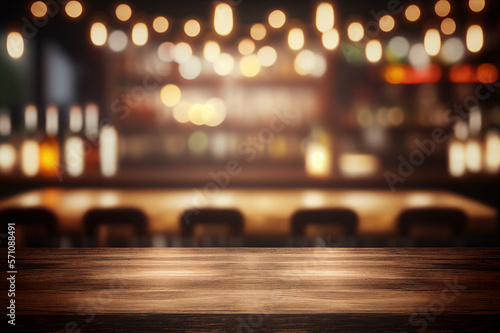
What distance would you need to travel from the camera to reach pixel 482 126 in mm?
4961

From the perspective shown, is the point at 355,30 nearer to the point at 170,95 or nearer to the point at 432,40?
the point at 432,40

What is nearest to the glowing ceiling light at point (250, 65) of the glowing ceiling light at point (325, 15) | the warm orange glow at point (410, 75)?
the warm orange glow at point (410, 75)

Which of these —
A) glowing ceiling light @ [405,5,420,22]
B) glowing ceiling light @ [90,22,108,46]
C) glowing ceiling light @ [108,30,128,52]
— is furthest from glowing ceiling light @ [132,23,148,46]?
glowing ceiling light @ [405,5,420,22]

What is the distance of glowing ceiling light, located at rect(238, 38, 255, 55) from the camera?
5.05 m

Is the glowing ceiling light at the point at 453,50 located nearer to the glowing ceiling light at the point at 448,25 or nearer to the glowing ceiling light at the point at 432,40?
the glowing ceiling light at the point at 448,25

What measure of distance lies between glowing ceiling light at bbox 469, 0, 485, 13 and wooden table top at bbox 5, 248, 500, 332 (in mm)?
A: 2963

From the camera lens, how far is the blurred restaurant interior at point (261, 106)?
369 cm

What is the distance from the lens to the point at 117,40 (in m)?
5.12

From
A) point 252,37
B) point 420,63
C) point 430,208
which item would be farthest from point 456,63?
point 430,208

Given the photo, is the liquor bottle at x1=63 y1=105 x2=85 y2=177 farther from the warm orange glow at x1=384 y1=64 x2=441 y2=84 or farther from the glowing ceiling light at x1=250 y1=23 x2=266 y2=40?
the warm orange glow at x1=384 y1=64 x2=441 y2=84

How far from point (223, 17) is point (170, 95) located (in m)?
2.20

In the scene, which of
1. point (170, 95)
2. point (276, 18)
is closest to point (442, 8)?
point (276, 18)

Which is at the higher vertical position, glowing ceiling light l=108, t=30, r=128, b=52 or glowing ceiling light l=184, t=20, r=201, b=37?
glowing ceiling light l=108, t=30, r=128, b=52

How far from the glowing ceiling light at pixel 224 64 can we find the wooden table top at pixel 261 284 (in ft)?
13.5
